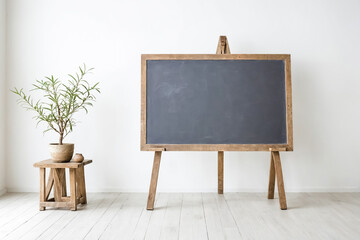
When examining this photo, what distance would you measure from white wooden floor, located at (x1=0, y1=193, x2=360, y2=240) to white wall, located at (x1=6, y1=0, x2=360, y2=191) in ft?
0.78

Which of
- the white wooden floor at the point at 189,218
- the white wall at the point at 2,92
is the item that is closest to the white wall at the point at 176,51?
the white wall at the point at 2,92

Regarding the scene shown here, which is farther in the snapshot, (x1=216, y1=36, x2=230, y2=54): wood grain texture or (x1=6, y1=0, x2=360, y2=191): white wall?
(x1=6, y1=0, x2=360, y2=191): white wall

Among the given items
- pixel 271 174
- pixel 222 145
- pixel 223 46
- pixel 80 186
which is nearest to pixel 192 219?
pixel 222 145

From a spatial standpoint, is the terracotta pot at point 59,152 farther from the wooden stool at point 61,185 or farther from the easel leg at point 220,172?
the easel leg at point 220,172

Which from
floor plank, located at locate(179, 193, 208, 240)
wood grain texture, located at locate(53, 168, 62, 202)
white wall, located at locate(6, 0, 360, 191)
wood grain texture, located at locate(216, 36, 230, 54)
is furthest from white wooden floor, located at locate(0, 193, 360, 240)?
wood grain texture, located at locate(216, 36, 230, 54)

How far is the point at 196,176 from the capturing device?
2873mm

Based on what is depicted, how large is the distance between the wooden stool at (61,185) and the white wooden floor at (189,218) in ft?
0.22

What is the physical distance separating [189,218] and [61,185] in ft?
3.46

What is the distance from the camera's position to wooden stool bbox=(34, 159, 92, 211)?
7.46ft

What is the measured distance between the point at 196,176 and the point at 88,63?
150 cm

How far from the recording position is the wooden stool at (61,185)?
227 cm

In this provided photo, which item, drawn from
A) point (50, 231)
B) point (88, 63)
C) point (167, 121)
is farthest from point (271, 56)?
point (50, 231)

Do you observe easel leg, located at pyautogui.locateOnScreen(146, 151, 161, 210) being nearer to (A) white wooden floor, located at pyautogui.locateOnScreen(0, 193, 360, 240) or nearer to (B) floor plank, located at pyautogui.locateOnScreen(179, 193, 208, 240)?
(A) white wooden floor, located at pyautogui.locateOnScreen(0, 193, 360, 240)

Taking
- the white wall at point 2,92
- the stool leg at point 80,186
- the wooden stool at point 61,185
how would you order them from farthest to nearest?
the white wall at point 2,92
the stool leg at point 80,186
the wooden stool at point 61,185
